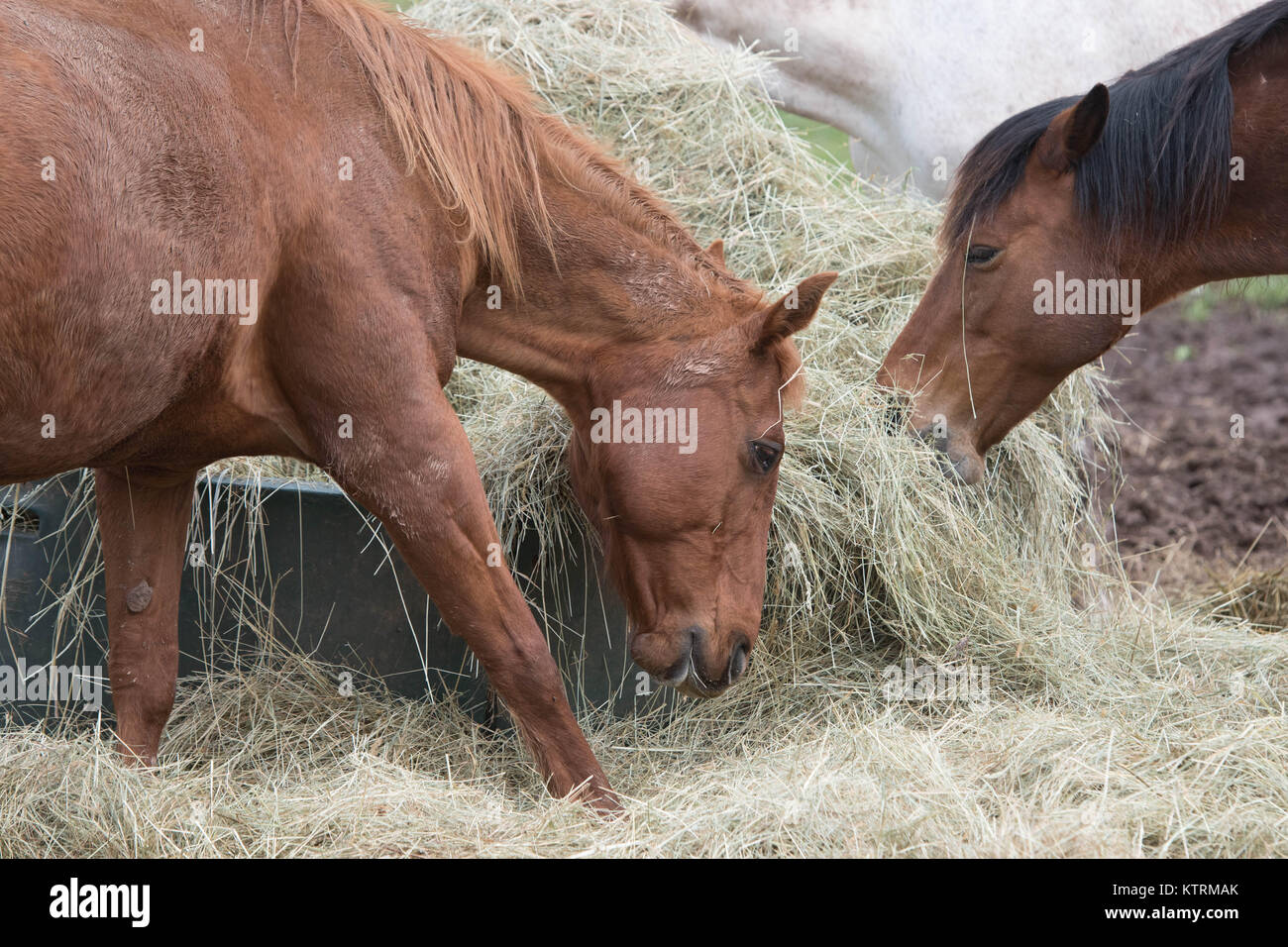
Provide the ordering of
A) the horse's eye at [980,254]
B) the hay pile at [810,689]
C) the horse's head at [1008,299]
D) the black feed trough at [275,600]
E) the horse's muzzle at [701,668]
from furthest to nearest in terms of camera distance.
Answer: the horse's eye at [980,254]
the horse's head at [1008,299]
the black feed trough at [275,600]
the horse's muzzle at [701,668]
the hay pile at [810,689]

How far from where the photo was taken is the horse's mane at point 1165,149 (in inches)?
128

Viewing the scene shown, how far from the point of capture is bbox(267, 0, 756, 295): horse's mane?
270cm

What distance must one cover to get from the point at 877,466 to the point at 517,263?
1.23 metres

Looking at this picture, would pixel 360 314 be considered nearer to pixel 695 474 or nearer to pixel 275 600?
pixel 695 474

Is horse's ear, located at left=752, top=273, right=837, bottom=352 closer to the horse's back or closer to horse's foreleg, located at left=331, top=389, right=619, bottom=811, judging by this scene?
horse's foreleg, located at left=331, top=389, right=619, bottom=811

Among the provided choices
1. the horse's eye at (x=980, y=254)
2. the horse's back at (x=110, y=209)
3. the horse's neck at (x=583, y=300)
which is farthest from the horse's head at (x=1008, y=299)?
the horse's back at (x=110, y=209)

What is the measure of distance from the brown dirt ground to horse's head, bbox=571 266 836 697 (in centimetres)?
163

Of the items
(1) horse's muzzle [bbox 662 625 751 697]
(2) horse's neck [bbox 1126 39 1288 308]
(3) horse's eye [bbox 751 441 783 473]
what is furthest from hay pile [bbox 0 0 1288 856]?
(2) horse's neck [bbox 1126 39 1288 308]

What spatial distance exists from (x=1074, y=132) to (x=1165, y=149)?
24cm

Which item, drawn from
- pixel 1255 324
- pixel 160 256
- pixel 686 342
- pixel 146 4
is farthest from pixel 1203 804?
pixel 1255 324

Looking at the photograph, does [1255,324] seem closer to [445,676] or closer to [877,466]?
[877,466]

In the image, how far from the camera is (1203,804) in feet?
8.24

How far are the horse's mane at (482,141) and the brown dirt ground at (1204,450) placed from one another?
6.33ft

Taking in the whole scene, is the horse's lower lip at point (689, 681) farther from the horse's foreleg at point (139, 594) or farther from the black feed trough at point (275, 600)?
the horse's foreleg at point (139, 594)
